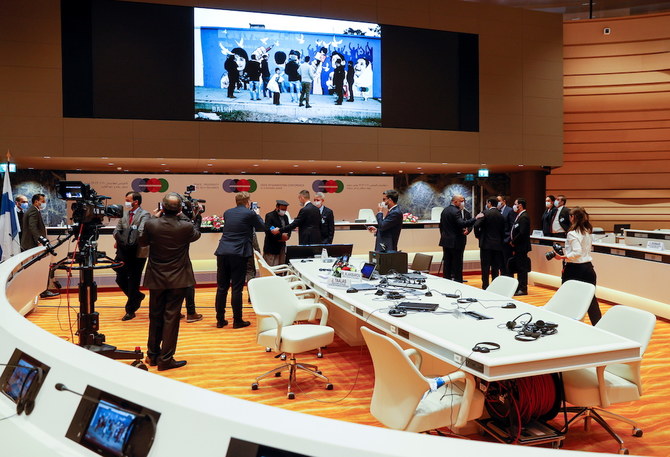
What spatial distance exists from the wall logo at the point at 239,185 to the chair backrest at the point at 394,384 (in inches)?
389

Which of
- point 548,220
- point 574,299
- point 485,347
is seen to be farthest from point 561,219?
point 485,347

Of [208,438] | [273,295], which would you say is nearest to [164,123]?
[273,295]

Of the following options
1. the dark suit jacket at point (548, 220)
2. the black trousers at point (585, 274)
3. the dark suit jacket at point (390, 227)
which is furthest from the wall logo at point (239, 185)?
the black trousers at point (585, 274)

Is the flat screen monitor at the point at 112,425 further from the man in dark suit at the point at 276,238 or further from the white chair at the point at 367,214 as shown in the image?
the white chair at the point at 367,214

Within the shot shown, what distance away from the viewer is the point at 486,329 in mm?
3156

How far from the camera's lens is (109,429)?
3.92ft

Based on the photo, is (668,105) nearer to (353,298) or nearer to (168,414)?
(353,298)

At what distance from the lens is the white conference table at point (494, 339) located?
2584 mm

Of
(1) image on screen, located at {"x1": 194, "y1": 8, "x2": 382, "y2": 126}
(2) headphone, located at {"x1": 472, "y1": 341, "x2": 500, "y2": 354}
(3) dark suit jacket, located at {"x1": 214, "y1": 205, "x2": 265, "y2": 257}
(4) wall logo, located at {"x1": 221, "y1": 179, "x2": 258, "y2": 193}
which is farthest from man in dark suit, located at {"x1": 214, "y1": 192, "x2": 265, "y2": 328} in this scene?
(4) wall logo, located at {"x1": 221, "y1": 179, "x2": 258, "y2": 193}

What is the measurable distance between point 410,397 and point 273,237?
16.2ft

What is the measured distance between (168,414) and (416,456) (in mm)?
571

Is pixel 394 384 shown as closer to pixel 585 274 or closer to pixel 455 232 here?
pixel 585 274

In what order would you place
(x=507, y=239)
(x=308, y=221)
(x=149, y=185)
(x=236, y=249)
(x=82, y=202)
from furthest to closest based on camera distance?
(x=149, y=185), (x=507, y=239), (x=308, y=221), (x=236, y=249), (x=82, y=202)

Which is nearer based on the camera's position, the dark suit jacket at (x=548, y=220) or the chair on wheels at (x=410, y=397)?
the chair on wheels at (x=410, y=397)
